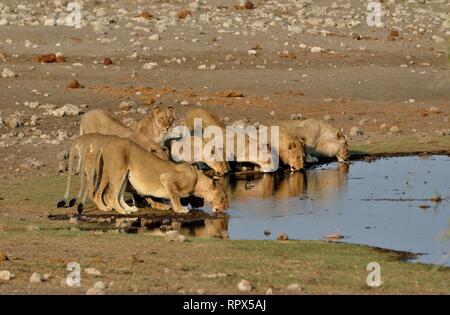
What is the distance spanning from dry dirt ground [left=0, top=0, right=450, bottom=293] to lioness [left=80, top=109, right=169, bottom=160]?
81 cm

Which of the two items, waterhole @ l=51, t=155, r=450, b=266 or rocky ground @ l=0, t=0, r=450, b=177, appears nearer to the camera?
waterhole @ l=51, t=155, r=450, b=266

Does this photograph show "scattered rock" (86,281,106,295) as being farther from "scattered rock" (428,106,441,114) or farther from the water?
"scattered rock" (428,106,441,114)

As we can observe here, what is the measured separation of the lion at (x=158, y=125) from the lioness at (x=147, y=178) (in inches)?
124

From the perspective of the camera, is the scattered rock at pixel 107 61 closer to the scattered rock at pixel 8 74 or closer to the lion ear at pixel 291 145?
the scattered rock at pixel 8 74

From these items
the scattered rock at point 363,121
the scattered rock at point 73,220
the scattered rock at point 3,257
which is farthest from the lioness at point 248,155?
the scattered rock at point 3,257

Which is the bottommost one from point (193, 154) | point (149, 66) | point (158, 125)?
point (193, 154)

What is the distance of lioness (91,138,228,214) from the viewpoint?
15.3m

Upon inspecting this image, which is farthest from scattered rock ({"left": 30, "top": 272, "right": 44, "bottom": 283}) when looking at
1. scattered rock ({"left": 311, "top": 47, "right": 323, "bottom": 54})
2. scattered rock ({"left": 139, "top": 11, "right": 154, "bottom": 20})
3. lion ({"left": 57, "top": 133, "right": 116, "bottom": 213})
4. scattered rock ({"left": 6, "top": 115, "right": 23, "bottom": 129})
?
scattered rock ({"left": 139, "top": 11, "right": 154, "bottom": 20})

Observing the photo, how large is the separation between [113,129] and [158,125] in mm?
1248

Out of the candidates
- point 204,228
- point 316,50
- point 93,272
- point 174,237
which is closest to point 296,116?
A: point 316,50

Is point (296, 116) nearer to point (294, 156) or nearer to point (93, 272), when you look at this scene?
point (294, 156)

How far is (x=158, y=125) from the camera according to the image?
739 inches

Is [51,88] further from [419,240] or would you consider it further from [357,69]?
[419,240]

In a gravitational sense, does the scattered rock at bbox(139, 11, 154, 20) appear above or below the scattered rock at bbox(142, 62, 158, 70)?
above
